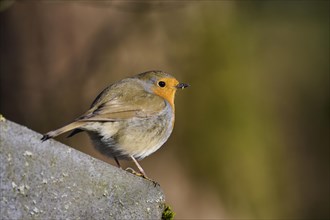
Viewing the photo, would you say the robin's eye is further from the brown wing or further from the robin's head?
the brown wing

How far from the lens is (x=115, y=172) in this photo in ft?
9.14

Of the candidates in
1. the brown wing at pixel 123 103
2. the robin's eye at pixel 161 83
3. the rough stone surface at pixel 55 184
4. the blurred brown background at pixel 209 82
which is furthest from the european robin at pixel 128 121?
the blurred brown background at pixel 209 82

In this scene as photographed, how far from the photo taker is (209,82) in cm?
786

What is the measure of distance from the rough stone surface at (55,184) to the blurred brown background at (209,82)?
3215 mm

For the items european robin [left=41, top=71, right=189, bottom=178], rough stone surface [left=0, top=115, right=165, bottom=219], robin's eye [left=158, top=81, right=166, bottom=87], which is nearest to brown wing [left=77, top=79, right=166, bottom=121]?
european robin [left=41, top=71, right=189, bottom=178]

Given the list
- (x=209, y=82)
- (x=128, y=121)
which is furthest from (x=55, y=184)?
(x=209, y=82)

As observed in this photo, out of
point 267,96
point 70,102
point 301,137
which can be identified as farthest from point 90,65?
point 301,137

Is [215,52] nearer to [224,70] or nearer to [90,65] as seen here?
[224,70]

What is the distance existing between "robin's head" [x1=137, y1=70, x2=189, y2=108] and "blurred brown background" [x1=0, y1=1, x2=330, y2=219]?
1.48 meters

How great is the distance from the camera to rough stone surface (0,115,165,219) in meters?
2.50

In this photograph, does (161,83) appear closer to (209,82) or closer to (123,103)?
(123,103)

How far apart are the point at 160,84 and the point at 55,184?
2252 mm

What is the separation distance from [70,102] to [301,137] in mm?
3002

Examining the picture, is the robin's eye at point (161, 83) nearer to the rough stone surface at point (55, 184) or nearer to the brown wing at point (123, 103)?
the brown wing at point (123, 103)
